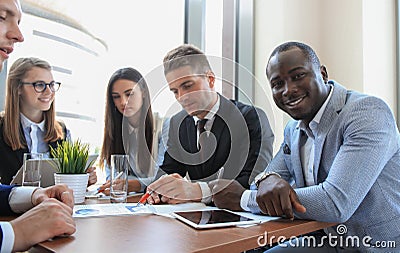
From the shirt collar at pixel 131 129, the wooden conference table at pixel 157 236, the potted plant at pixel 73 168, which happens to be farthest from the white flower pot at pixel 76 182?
the shirt collar at pixel 131 129

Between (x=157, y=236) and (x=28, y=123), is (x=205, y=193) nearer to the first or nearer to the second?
(x=157, y=236)

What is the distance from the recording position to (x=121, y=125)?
191 cm

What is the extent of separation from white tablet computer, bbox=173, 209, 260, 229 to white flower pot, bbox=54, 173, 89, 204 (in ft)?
1.31

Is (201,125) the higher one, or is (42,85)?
(42,85)

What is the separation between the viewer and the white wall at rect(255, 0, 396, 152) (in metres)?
2.36

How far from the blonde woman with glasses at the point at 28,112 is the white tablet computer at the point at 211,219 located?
3.53 feet

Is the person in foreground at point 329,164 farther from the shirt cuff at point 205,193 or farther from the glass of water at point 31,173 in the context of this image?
the glass of water at point 31,173

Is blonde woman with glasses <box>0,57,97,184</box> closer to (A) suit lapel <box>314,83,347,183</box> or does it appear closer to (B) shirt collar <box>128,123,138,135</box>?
(B) shirt collar <box>128,123,138,135</box>

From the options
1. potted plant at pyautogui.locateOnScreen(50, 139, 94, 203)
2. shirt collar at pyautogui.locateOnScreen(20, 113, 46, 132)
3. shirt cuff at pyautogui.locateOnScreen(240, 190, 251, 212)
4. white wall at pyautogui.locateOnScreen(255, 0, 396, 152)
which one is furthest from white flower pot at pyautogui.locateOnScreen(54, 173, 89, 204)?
white wall at pyautogui.locateOnScreen(255, 0, 396, 152)

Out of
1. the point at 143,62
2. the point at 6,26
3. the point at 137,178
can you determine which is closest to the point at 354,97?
the point at 137,178

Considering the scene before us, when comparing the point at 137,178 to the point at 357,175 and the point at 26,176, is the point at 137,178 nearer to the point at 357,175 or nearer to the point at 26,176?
the point at 26,176

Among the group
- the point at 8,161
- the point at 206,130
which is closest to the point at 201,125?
the point at 206,130

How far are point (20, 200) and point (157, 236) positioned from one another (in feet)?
1.59

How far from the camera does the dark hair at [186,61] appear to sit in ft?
5.03
